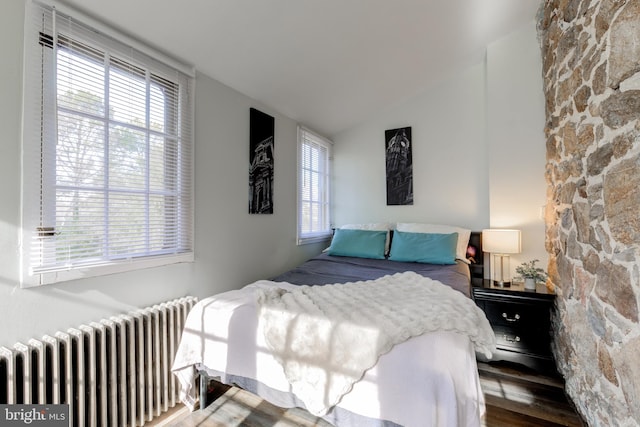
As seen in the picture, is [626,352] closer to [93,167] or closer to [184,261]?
[184,261]

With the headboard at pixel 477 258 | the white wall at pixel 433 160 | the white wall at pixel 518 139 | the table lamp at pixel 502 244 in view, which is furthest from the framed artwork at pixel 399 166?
the table lamp at pixel 502 244

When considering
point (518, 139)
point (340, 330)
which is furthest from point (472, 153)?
point (340, 330)

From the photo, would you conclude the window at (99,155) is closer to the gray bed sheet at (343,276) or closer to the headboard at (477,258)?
the gray bed sheet at (343,276)

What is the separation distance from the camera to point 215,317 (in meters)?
1.64

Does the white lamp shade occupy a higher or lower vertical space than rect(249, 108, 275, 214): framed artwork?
lower

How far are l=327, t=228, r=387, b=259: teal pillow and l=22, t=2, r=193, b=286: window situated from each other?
1702 mm

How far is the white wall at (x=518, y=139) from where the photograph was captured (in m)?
2.62

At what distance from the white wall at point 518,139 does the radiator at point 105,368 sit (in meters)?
2.93

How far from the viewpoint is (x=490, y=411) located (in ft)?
5.78

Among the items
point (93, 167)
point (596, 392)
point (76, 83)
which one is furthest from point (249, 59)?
point (596, 392)

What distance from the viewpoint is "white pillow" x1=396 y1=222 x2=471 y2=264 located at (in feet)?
9.79

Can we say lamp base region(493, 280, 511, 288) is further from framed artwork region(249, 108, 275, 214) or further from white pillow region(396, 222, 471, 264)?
framed artwork region(249, 108, 275, 214)

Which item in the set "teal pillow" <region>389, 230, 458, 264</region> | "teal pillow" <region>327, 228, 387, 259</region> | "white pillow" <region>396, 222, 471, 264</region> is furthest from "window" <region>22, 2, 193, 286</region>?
"white pillow" <region>396, 222, 471, 264</region>

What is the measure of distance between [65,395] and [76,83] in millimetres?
1603
